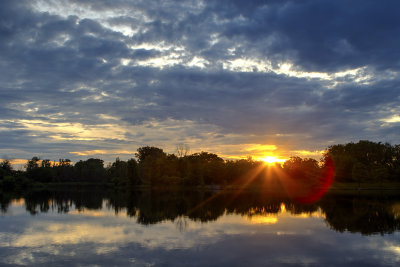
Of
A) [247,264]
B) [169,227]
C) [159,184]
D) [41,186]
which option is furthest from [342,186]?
[41,186]

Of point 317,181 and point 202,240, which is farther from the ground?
point 317,181

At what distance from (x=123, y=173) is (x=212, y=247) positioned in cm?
8580

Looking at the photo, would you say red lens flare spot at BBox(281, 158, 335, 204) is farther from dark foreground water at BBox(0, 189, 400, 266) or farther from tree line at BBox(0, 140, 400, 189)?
dark foreground water at BBox(0, 189, 400, 266)

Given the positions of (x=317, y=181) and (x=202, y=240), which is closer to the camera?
(x=202, y=240)

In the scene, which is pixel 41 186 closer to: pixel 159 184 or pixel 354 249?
pixel 159 184

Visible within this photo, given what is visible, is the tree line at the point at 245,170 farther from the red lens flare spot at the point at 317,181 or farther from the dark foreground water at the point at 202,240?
the dark foreground water at the point at 202,240

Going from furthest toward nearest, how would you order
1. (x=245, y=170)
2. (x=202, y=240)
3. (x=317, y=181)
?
(x=245, y=170)
(x=317, y=181)
(x=202, y=240)

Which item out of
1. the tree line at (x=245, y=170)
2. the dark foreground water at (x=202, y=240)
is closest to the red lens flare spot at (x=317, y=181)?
the tree line at (x=245, y=170)

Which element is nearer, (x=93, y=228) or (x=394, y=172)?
(x=93, y=228)

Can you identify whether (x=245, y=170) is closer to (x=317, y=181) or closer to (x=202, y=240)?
(x=317, y=181)

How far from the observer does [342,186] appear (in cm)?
7969

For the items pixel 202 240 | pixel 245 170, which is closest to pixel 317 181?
pixel 245 170

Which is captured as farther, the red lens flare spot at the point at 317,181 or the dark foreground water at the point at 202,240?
the red lens flare spot at the point at 317,181

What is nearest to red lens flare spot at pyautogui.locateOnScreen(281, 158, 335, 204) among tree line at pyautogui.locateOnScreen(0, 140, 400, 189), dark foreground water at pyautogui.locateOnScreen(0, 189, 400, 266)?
tree line at pyautogui.locateOnScreen(0, 140, 400, 189)
